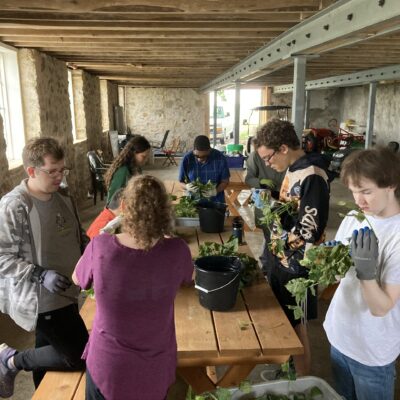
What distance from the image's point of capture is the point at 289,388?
183 centimetres

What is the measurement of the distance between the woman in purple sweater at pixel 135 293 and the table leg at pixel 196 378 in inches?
18.3

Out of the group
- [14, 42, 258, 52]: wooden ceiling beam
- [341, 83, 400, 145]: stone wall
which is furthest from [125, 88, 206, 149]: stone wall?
[14, 42, 258, 52]: wooden ceiling beam

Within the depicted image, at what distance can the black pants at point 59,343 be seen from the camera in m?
2.21

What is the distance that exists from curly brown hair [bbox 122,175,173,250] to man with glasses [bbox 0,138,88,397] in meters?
0.78

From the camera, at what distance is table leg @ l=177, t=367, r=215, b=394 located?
2.04 meters

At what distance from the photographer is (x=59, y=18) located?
3.70 m

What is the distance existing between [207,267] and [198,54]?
499cm

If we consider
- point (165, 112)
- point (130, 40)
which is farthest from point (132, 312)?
point (165, 112)

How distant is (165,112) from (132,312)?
15.1 m

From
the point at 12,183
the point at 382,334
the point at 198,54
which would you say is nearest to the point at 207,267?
the point at 382,334

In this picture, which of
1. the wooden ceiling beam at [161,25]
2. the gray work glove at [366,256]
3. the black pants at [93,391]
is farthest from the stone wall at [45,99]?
the gray work glove at [366,256]

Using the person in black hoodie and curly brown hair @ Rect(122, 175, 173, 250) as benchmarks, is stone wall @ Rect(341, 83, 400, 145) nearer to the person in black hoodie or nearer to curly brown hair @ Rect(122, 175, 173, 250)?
the person in black hoodie

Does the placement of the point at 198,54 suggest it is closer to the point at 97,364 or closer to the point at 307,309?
the point at 307,309

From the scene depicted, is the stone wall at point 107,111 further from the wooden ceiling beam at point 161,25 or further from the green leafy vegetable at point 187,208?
the green leafy vegetable at point 187,208
